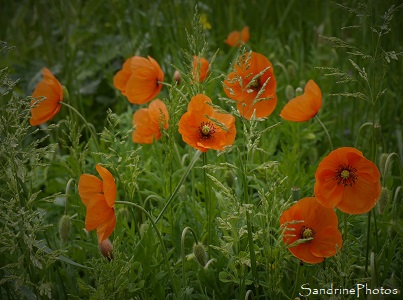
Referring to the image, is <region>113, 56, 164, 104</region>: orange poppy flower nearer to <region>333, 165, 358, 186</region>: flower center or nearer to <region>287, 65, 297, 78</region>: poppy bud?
<region>333, 165, 358, 186</region>: flower center

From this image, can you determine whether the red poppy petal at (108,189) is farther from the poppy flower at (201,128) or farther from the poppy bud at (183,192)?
the poppy bud at (183,192)

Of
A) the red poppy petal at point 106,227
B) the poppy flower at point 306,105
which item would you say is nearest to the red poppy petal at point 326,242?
the poppy flower at point 306,105

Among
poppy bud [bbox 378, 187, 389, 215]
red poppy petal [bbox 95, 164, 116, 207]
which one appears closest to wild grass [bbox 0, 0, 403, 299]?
poppy bud [bbox 378, 187, 389, 215]

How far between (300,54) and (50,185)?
1527mm

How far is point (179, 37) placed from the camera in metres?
3.06

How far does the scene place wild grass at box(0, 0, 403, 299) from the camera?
59.3 inches

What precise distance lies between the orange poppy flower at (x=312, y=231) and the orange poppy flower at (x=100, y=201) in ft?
1.43

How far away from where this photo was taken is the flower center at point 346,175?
1.55 meters

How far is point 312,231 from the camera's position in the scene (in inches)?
61.1

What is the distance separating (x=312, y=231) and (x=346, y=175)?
0.17 meters

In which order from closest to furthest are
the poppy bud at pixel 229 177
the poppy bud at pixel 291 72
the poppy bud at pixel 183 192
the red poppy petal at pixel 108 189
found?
the red poppy petal at pixel 108 189 < the poppy bud at pixel 229 177 < the poppy bud at pixel 183 192 < the poppy bud at pixel 291 72

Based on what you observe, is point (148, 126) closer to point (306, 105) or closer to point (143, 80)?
point (143, 80)

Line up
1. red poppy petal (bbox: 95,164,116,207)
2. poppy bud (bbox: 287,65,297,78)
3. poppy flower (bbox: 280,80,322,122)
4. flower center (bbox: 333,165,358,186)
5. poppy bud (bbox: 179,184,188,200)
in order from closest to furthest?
1. red poppy petal (bbox: 95,164,116,207)
2. flower center (bbox: 333,165,358,186)
3. poppy flower (bbox: 280,80,322,122)
4. poppy bud (bbox: 179,184,188,200)
5. poppy bud (bbox: 287,65,297,78)

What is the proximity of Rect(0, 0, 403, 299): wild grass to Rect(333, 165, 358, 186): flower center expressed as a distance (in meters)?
0.10
